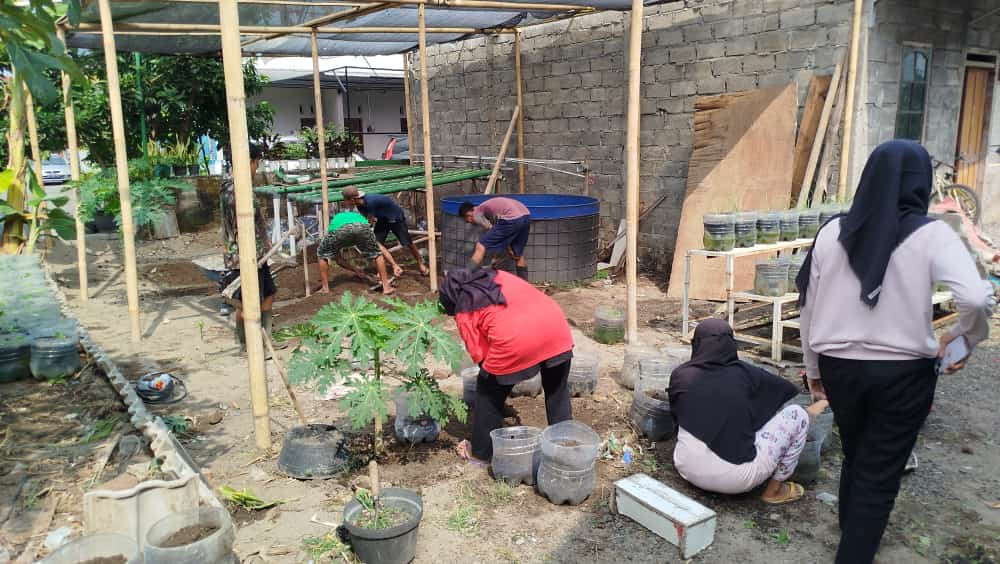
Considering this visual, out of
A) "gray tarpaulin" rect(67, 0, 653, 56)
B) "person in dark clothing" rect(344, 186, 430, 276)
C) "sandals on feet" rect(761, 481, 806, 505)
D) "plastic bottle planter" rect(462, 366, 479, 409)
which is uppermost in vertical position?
"gray tarpaulin" rect(67, 0, 653, 56)

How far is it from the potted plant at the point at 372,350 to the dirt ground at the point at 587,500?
46 cm

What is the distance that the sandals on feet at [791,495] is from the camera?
11.8 feet

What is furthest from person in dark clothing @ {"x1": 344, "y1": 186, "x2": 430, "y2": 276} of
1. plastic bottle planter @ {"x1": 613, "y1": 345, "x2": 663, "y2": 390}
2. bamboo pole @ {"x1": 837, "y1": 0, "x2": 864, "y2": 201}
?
bamboo pole @ {"x1": 837, "y1": 0, "x2": 864, "y2": 201}

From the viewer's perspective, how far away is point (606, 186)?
977 cm

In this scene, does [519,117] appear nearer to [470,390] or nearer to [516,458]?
[470,390]

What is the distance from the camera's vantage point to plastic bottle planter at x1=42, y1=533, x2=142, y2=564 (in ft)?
8.71

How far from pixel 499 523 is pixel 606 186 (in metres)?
6.90

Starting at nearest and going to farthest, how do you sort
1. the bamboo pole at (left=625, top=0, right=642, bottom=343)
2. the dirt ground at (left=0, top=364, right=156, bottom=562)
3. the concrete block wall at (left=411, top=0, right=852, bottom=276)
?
the dirt ground at (left=0, top=364, right=156, bottom=562) < the bamboo pole at (left=625, top=0, right=642, bottom=343) < the concrete block wall at (left=411, top=0, right=852, bottom=276)

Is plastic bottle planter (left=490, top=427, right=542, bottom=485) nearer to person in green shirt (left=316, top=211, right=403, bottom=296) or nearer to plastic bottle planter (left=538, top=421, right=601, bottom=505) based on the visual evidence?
plastic bottle planter (left=538, top=421, right=601, bottom=505)

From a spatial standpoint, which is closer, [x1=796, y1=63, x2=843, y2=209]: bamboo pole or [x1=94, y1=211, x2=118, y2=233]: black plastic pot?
[x1=796, y1=63, x2=843, y2=209]: bamboo pole

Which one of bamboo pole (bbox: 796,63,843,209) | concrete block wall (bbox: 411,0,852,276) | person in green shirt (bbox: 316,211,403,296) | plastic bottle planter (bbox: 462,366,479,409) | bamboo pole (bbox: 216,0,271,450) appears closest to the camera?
bamboo pole (bbox: 216,0,271,450)

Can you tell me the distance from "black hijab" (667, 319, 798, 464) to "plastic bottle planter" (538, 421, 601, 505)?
51 cm

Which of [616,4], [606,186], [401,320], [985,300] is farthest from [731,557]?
[606,186]

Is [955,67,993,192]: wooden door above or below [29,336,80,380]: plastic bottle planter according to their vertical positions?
above
